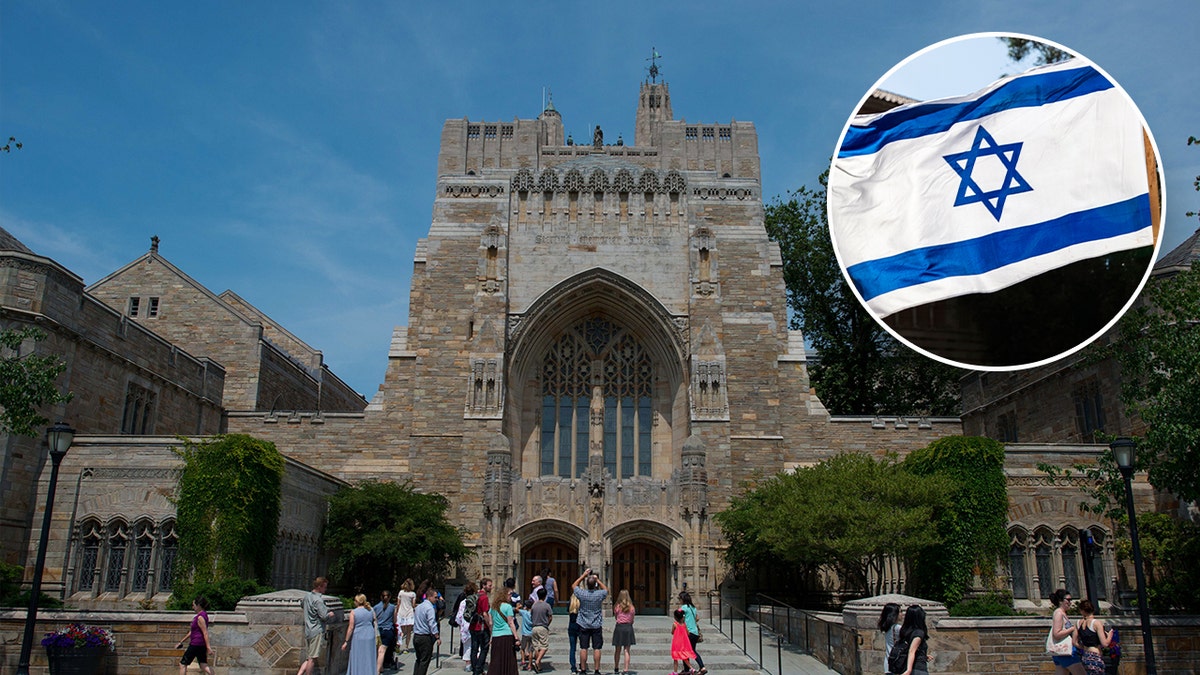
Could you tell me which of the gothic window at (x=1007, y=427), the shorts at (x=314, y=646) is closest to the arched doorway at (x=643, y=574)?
the gothic window at (x=1007, y=427)

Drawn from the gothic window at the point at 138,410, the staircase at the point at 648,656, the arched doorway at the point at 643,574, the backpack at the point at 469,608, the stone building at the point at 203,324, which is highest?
the stone building at the point at 203,324

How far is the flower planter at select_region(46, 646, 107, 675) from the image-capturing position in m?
13.2

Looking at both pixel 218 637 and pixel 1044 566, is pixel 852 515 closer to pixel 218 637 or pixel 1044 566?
pixel 1044 566

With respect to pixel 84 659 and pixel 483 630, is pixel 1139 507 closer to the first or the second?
pixel 483 630

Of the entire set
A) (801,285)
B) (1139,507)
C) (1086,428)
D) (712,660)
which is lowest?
(712,660)

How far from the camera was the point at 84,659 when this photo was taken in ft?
43.5

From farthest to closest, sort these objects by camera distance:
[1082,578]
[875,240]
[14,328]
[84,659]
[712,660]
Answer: [1082,578] < [14,328] < [712,660] < [84,659] < [875,240]

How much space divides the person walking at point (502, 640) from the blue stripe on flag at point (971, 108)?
8.12 m

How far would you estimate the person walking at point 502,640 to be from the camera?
12312 millimetres

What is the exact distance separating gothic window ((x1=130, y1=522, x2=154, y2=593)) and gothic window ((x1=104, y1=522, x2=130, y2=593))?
0.77ft

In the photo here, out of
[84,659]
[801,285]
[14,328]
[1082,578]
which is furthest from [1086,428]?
[14,328]

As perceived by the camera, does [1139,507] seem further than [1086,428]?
No

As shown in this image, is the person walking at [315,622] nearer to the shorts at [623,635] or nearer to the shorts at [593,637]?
the shorts at [593,637]

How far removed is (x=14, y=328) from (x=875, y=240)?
1971cm
